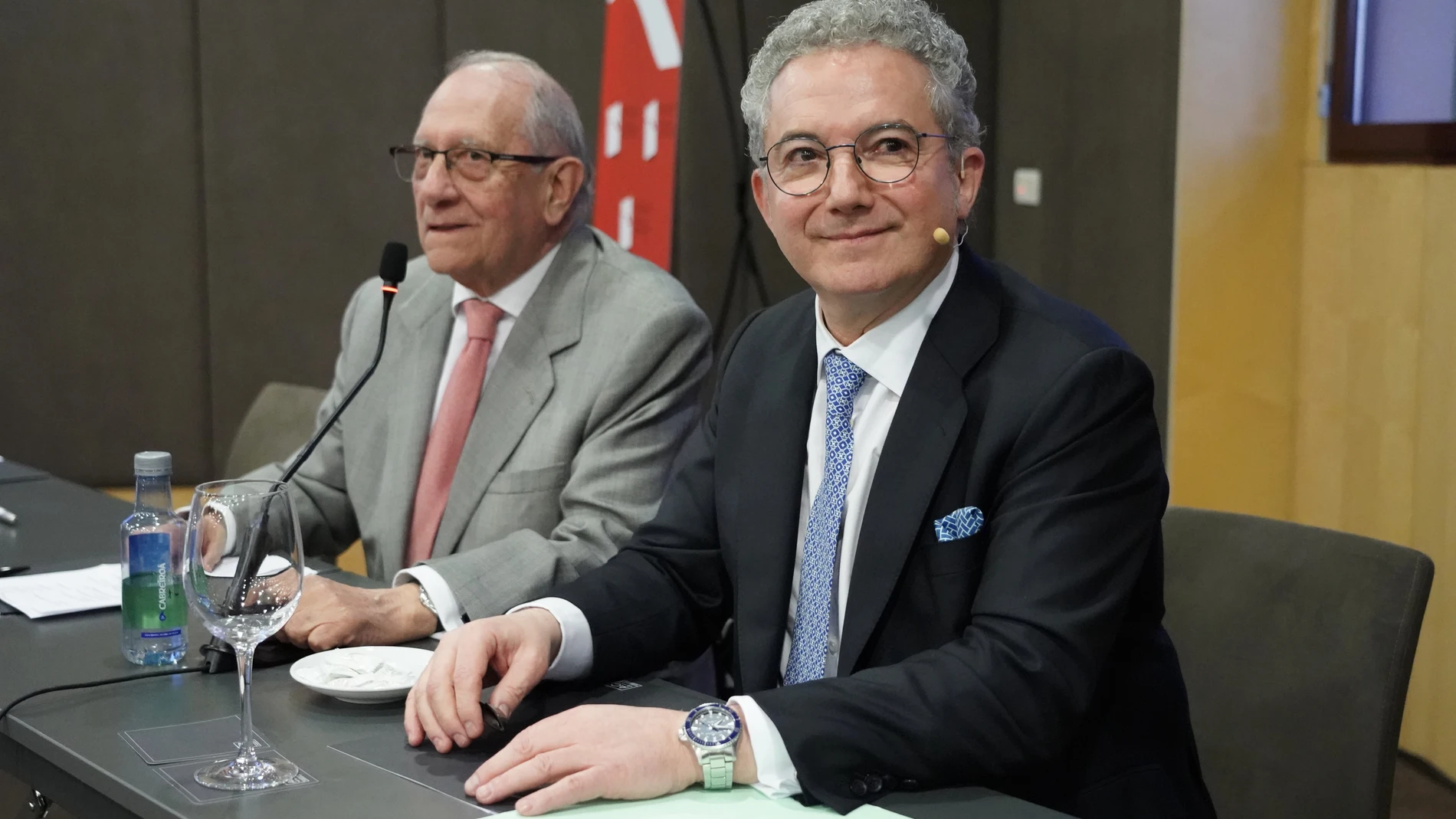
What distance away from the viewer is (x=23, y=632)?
1.66 meters

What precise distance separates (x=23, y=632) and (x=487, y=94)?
107 centimetres

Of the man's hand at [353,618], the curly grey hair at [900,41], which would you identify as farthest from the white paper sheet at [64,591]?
the curly grey hair at [900,41]

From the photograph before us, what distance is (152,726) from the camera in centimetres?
136

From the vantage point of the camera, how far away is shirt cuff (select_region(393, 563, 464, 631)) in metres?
1.69

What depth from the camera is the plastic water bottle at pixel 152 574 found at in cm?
155

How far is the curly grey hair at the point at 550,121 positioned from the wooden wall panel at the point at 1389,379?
72.6 inches

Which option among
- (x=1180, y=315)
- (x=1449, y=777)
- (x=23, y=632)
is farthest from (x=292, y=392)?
(x=1449, y=777)

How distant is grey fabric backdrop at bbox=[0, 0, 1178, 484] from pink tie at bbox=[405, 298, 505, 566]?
93.0 inches

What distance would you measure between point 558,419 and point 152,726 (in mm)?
890

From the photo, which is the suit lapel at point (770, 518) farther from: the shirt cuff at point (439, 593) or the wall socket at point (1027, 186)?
the wall socket at point (1027, 186)

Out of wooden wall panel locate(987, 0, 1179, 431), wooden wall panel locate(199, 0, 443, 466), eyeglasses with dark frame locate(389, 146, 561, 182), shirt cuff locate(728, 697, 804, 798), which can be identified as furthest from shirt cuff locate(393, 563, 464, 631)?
wooden wall panel locate(199, 0, 443, 466)

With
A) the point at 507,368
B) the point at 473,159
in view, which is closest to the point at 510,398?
the point at 507,368

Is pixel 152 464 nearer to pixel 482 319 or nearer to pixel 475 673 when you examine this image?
pixel 475 673

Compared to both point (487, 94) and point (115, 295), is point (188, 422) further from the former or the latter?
point (487, 94)
